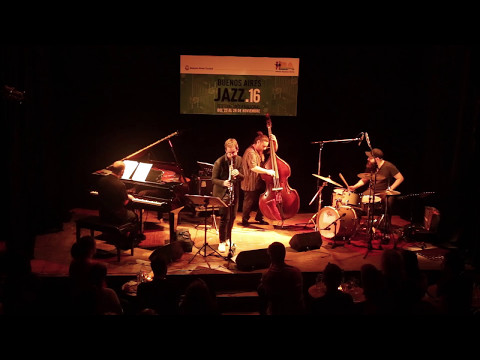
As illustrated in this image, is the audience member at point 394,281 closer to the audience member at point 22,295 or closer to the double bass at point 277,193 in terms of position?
the audience member at point 22,295

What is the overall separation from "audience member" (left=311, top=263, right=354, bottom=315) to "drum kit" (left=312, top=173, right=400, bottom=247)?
12.1 feet

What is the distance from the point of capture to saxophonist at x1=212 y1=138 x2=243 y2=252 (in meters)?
7.03

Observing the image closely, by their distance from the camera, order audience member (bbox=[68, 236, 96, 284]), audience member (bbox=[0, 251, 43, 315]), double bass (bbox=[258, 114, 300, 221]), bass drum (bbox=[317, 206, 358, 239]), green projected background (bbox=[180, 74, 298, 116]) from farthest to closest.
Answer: green projected background (bbox=[180, 74, 298, 116]) < double bass (bbox=[258, 114, 300, 221]) < bass drum (bbox=[317, 206, 358, 239]) < audience member (bbox=[68, 236, 96, 284]) < audience member (bbox=[0, 251, 43, 315])

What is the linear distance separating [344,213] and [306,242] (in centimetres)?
78

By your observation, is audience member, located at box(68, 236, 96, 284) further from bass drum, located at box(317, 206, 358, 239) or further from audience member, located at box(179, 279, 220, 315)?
bass drum, located at box(317, 206, 358, 239)

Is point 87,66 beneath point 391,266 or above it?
above

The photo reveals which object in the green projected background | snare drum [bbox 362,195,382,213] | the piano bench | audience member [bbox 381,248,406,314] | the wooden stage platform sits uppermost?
the green projected background

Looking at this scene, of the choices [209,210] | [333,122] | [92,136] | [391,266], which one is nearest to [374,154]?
[333,122]

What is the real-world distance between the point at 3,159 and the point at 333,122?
6.02 metres

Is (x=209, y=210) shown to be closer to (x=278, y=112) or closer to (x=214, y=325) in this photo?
(x=278, y=112)

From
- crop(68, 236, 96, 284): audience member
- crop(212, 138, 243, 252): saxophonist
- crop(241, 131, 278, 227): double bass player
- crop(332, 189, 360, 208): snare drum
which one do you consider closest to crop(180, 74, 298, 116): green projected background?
crop(241, 131, 278, 227): double bass player

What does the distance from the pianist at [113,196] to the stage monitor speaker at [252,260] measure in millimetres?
1742

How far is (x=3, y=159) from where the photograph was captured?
6.95 meters

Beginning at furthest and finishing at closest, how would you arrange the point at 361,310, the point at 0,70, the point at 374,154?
the point at 374,154
the point at 0,70
the point at 361,310
